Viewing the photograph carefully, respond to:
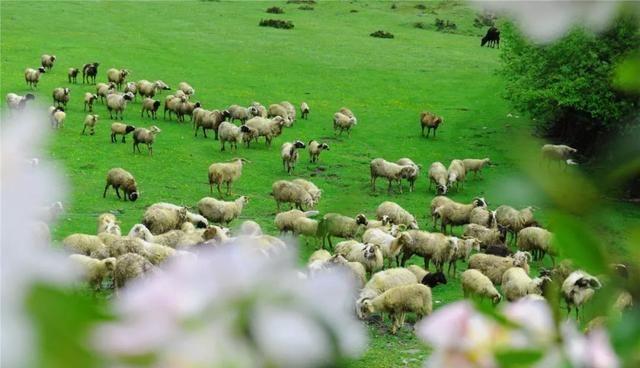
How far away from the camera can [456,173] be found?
22.3 m

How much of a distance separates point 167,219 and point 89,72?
Result: 51.8 feet

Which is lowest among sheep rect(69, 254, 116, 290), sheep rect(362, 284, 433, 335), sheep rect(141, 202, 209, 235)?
sheep rect(141, 202, 209, 235)

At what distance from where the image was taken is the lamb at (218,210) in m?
18.3

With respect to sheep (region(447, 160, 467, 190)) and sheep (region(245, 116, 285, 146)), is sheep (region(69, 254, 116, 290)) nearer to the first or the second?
sheep (region(447, 160, 467, 190))

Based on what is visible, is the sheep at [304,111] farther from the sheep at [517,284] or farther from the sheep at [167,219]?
the sheep at [517,284]

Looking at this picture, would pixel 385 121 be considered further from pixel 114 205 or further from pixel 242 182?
pixel 114 205

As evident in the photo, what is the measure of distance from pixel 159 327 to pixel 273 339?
0.17 ft

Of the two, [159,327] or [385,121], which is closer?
[159,327]

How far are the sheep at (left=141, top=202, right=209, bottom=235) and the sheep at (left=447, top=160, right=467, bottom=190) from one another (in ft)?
24.5

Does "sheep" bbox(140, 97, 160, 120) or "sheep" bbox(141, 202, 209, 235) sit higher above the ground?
"sheep" bbox(141, 202, 209, 235)

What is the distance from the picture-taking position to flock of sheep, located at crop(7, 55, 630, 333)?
13.0m

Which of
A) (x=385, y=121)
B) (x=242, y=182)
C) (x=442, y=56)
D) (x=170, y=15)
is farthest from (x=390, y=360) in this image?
(x=170, y=15)

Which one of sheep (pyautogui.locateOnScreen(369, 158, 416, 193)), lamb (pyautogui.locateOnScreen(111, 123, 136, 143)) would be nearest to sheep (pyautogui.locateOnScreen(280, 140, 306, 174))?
sheep (pyautogui.locateOnScreen(369, 158, 416, 193))

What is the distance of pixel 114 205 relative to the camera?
18875 millimetres
